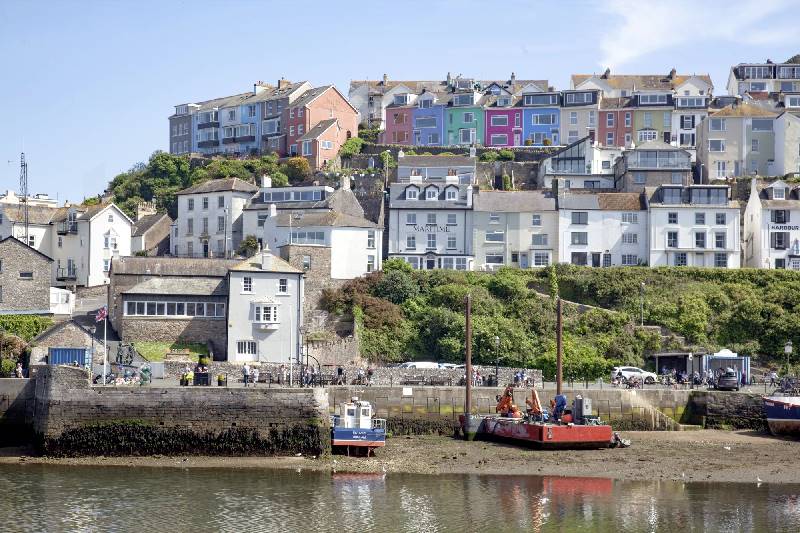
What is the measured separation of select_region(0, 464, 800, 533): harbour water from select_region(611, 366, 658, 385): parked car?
1345 centimetres

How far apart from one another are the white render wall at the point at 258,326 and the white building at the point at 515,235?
1719 centimetres

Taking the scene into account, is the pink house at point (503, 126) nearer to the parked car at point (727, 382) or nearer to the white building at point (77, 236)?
the white building at point (77, 236)

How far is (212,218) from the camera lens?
7494cm

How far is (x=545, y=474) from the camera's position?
128 ft

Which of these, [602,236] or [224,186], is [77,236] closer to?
[224,186]

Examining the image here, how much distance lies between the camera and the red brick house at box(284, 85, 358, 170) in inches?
3371

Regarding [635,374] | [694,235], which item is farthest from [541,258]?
[635,374]

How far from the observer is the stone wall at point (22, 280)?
194ft

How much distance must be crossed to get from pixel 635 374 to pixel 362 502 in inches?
890

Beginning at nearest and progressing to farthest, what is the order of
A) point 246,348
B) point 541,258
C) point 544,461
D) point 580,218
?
point 544,461
point 246,348
point 541,258
point 580,218

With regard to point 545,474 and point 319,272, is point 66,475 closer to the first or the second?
point 545,474

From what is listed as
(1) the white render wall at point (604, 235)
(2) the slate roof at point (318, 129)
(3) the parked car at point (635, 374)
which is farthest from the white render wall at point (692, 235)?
(2) the slate roof at point (318, 129)

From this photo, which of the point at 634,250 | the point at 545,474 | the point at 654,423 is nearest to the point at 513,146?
the point at 634,250

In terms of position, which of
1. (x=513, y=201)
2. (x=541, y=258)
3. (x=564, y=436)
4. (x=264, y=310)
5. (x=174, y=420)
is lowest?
(x=564, y=436)
